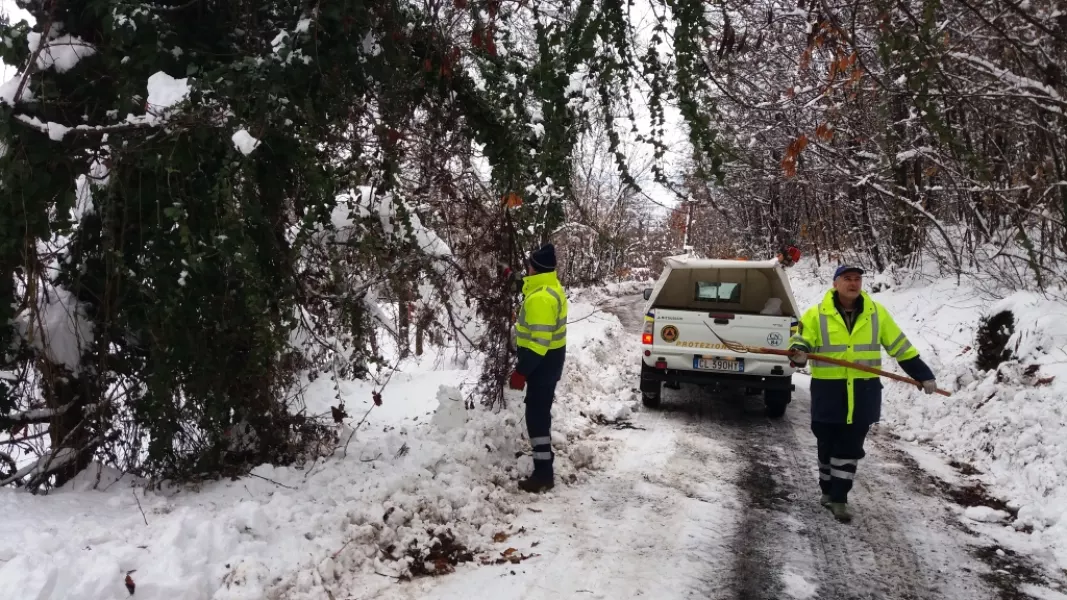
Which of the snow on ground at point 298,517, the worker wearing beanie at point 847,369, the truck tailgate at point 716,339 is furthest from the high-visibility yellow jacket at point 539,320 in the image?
the truck tailgate at point 716,339

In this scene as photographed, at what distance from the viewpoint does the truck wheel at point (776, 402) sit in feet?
28.1

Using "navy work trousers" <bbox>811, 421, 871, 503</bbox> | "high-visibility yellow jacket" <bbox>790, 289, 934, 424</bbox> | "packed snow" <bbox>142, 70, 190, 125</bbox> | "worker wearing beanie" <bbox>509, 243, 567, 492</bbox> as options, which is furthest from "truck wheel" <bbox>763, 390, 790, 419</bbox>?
"packed snow" <bbox>142, 70, 190, 125</bbox>

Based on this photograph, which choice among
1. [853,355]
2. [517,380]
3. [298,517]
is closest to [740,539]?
[853,355]

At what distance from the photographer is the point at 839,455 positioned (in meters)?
5.55

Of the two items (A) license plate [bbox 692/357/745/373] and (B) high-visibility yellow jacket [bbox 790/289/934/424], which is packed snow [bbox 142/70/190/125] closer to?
(B) high-visibility yellow jacket [bbox 790/289/934/424]

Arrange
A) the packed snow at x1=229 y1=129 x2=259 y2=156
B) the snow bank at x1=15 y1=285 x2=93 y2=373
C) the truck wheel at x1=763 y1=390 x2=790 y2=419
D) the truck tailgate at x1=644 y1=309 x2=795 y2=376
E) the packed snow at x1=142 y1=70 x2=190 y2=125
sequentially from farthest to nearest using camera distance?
the truck wheel at x1=763 y1=390 x2=790 y2=419
the truck tailgate at x1=644 y1=309 x2=795 y2=376
the snow bank at x1=15 y1=285 x2=93 y2=373
the packed snow at x1=142 y1=70 x2=190 y2=125
the packed snow at x1=229 y1=129 x2=259 y2=156

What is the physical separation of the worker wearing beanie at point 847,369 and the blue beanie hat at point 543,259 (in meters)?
2.18

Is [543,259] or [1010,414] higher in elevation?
[543,259]

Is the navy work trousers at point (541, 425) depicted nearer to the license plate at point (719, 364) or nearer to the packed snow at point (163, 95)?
the license plate at point (719, 364)

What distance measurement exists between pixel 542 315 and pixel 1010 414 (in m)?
5.37

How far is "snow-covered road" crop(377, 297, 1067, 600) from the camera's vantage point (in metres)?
4.22

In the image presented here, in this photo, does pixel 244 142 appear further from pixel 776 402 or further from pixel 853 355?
pixel 776 402

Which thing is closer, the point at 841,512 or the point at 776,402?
the point at 841,512

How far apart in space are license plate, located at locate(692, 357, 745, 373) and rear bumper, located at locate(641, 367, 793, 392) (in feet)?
0.26
